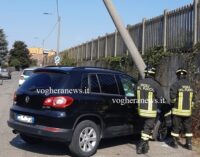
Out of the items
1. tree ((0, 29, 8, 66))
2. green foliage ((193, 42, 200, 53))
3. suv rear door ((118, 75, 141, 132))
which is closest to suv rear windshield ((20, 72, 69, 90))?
suv rear door ((118, 75, 141, 132))

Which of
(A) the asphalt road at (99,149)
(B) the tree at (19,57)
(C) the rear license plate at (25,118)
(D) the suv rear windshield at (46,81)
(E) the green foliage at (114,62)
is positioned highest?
(B) the tree at (19,57)

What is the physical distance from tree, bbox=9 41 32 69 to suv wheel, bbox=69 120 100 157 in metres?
122

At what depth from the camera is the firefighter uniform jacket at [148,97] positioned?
920cm

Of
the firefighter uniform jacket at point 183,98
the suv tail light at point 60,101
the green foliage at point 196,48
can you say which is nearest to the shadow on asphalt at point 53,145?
the suv tail light at point 60,101

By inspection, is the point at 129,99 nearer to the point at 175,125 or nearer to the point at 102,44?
the point at 175,125

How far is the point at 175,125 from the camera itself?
386 inches

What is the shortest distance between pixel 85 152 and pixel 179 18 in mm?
7155

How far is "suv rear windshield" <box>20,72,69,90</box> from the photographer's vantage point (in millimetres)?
8477

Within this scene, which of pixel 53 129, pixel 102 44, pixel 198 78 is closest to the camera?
pixel 53 129

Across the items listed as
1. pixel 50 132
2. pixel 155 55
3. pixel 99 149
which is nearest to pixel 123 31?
pixel 155 55

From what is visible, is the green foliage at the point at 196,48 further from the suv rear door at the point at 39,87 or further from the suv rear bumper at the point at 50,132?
the suv rear bumper at the point at 50,132

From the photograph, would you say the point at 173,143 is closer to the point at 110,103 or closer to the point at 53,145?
the point at 110,103

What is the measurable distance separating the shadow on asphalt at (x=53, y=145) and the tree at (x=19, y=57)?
120062 millimetres

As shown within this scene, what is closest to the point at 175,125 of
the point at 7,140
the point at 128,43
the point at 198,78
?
the point at 198,78
